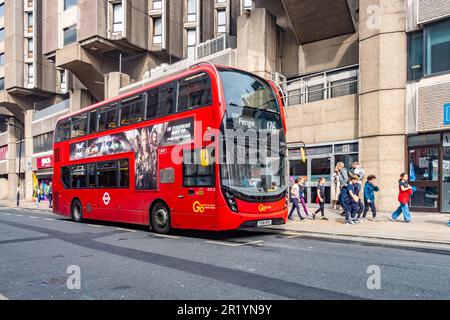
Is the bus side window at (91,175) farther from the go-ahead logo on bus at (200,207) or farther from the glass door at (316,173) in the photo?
the glass door at (316,173)

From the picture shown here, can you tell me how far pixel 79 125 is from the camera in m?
14.7

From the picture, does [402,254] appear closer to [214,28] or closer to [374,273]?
[374,273]

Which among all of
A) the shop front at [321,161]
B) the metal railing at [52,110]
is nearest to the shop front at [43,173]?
the metal railing at [52,110]

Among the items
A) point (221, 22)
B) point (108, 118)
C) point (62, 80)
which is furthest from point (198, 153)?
point (62, 80)

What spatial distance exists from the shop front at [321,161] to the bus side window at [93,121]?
909cm

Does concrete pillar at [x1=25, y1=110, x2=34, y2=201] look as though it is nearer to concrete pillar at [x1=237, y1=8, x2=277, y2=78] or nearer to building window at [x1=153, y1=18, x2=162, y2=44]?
building window at [x1=153, y1=18, x2=162, y2=44]

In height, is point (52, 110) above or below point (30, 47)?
below

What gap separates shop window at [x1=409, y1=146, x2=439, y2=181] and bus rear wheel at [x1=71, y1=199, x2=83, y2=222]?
540 inches

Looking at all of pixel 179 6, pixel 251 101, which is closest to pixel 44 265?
pixel 251 101

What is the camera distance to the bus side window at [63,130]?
1556 cm

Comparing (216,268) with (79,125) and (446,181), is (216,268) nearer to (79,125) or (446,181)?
(79,125)

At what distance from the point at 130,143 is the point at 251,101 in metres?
4.38

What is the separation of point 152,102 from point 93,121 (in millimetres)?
3749

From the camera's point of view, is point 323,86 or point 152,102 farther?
point 323,86
